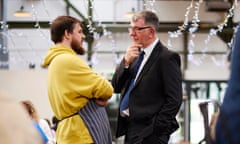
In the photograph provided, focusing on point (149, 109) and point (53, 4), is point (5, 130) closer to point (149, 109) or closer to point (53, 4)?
point (149, 109)

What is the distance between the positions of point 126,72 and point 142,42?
22 centimetres

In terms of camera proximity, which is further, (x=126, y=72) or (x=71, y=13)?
(x=71, y=13)

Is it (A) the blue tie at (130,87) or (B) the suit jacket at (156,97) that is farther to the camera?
(A) the blue tie at (130,87)

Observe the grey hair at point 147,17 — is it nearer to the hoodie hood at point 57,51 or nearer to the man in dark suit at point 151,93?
the man in dark suit at point 151,93

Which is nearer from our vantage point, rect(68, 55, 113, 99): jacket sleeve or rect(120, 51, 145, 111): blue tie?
rect(68, 55, 113, 99): jacket sleeve

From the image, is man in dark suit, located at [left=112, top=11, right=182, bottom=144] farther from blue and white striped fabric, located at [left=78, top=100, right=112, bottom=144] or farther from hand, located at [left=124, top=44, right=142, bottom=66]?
blue and white striped fabric, located at [left=78, top=100, right=112, bottom=144]

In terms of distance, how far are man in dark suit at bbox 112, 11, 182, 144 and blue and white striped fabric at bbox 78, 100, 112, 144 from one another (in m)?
0.15

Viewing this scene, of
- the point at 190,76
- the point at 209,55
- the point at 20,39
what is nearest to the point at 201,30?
the point at 209,55

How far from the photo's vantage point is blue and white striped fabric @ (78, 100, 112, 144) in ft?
8.67

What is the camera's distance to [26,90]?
36.2 ft

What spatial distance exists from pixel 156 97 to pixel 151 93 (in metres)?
0.04

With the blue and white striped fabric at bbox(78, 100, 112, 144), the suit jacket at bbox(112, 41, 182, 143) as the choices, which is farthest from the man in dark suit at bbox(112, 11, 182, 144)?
the blue and white striped fabric at bbox(78, 100, 112, 144)

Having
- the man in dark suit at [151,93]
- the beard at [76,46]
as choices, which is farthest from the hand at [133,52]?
the beard at [76,46]

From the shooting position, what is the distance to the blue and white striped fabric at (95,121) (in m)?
2.64
